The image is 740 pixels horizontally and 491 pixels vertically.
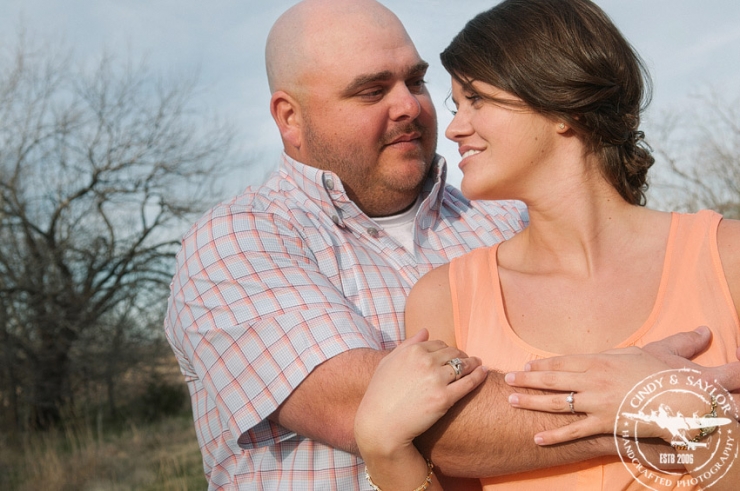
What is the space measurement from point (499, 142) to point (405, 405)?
797 mm

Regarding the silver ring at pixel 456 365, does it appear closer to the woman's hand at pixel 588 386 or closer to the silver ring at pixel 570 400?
the woman's hand at pixel 588 386

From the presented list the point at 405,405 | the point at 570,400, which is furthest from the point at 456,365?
the point at 570,400

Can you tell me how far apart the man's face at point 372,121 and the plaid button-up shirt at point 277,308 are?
20 cm

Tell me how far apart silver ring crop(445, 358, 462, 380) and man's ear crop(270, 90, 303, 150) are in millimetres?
1708

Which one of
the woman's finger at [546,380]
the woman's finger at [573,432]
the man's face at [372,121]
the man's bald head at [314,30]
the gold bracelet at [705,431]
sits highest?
the man's bald head at [314,30]

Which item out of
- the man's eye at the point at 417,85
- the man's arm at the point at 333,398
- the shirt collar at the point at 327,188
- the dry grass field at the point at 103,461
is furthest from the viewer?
the dry grass field at the point at 103,461

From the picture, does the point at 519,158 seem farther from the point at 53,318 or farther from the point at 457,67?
the point at 53,318

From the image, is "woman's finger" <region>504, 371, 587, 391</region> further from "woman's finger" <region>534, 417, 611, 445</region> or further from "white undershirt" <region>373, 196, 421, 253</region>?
"white undershirt" <region>373, 196, 421, 253</region>

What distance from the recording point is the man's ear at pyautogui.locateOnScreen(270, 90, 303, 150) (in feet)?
10.3

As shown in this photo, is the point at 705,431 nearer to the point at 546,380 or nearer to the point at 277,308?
the point at 546,380

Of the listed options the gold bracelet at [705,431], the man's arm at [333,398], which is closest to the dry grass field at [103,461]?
the man's arm at [333,398]

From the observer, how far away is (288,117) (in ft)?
10.5

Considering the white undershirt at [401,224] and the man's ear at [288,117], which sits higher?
the man's ear at [288,117]
